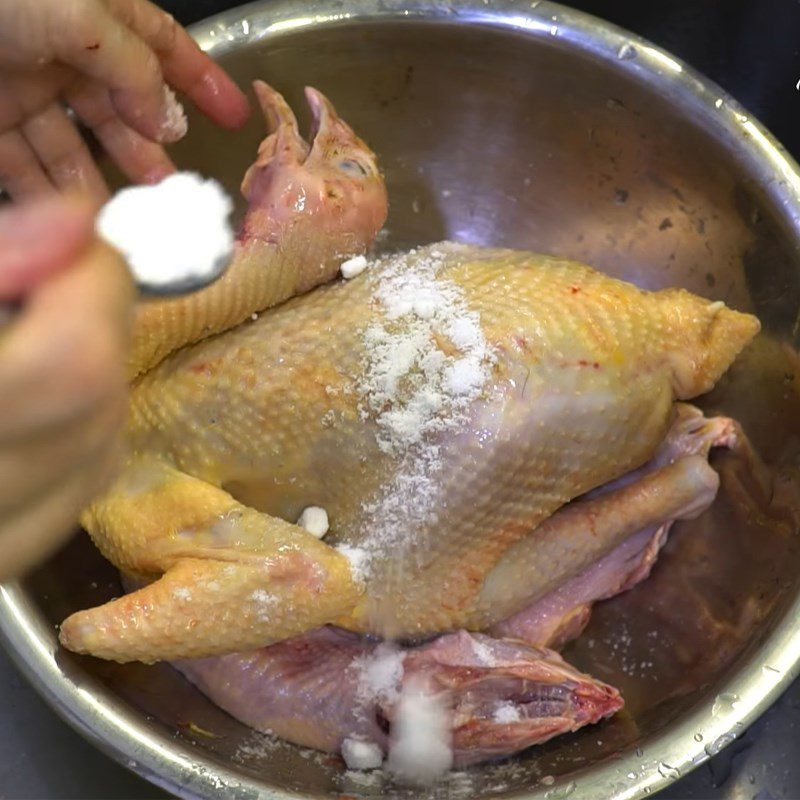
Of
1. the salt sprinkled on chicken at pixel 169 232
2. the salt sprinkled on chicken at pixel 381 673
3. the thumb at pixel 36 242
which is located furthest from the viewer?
the salt sprinkled on chicken at pixel 381 673

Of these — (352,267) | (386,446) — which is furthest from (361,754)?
(352,267)

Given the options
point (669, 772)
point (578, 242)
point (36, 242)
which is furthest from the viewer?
point (578, 242)

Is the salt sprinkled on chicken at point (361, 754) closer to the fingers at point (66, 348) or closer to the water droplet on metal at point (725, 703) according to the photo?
the water droplet on metal at point (725, 703)

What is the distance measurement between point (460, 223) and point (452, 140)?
11cm

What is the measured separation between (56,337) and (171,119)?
66 centimetres

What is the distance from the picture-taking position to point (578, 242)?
1243 millimetres

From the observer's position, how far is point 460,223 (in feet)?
4.20

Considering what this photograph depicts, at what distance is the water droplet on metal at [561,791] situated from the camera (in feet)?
2.77

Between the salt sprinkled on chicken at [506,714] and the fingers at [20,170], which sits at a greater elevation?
the fingers at [20,170]

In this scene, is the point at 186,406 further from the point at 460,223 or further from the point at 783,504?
the point at 783,504

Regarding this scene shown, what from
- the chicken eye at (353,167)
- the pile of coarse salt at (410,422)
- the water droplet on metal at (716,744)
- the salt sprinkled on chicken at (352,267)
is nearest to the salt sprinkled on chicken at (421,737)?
the pile of coarse salt at (410,422)

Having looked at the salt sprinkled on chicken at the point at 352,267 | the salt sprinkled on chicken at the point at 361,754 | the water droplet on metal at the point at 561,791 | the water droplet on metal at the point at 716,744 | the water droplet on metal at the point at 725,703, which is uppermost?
the salt sprinkled on chicken at the point at 352,267

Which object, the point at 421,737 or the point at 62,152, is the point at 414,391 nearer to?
the point at 421,737

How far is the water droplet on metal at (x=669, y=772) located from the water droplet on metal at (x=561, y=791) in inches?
3.1
